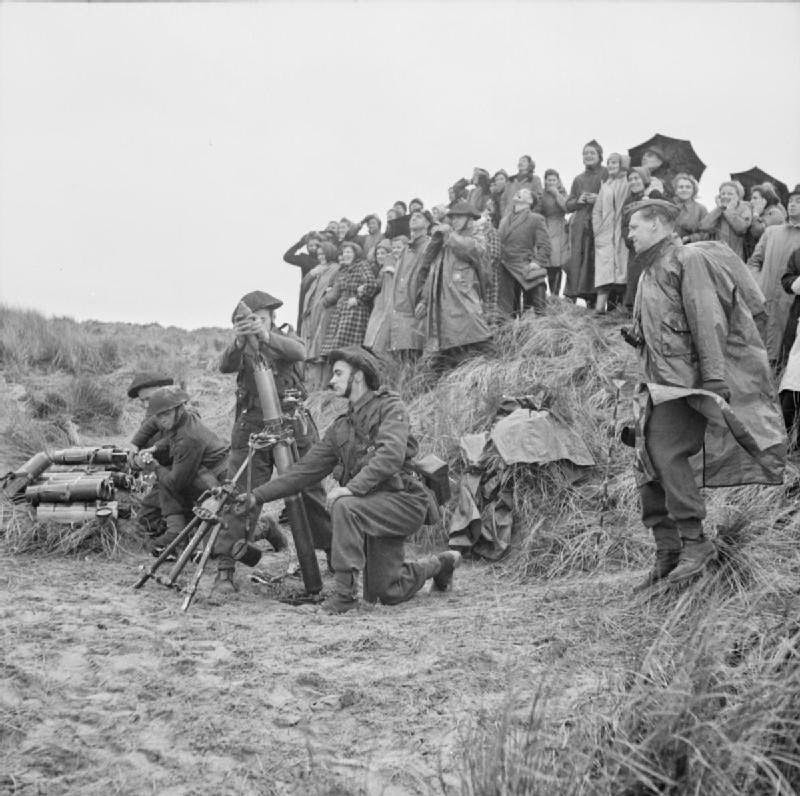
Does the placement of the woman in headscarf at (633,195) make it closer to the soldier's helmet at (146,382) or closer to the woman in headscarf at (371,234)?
the woman in headscarf at (371,234)

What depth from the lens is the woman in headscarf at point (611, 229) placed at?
886 centimetres

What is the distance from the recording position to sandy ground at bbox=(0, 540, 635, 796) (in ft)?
10.1

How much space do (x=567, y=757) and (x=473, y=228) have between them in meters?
7.05

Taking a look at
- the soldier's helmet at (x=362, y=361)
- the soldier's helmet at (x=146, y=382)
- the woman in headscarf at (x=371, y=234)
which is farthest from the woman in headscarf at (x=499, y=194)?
the soldier's helmet at (x=362, y=361)

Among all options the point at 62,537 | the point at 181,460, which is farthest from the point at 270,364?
the point at 62,537

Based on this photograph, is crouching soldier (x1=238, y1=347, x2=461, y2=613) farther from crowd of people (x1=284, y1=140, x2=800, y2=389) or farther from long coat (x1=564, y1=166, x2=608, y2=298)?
long coat (x1=564, y1=166, x2=608, y2=298)

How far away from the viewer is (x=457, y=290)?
881cm

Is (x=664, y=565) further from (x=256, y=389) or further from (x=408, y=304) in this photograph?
(x=408, y=304)

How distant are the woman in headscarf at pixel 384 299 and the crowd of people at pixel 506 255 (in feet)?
0.05

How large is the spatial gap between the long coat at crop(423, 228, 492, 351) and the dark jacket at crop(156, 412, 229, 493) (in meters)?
3.06

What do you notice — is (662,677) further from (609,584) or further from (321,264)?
(321,264)

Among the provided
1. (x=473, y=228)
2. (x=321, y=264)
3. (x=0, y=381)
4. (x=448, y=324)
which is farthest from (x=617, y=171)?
(x=0, y=381)

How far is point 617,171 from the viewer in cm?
906

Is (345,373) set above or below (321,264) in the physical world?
below
